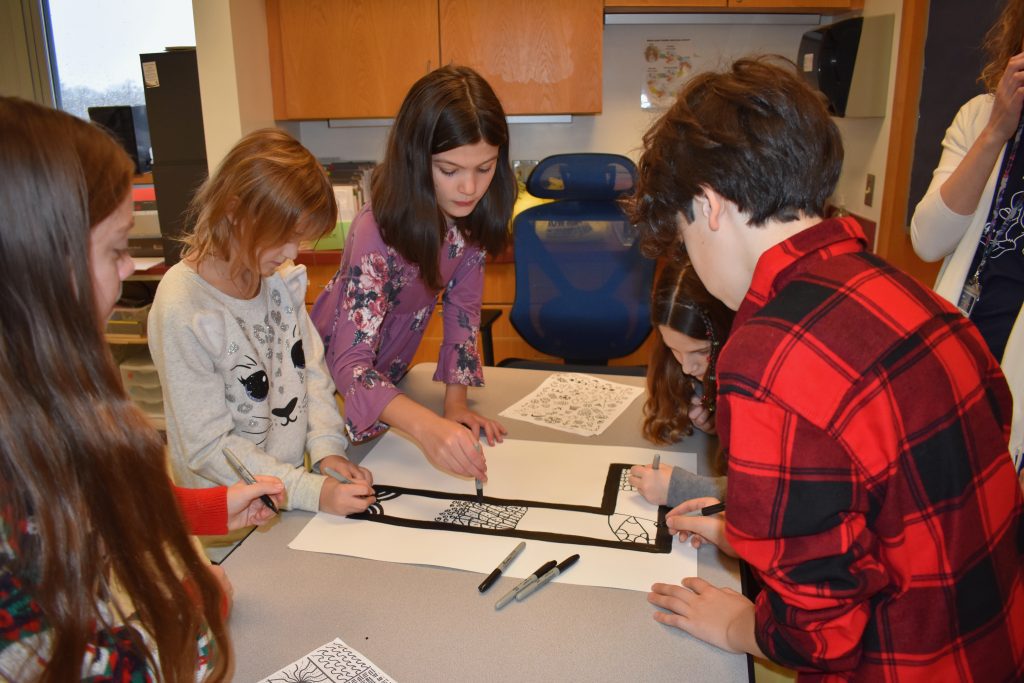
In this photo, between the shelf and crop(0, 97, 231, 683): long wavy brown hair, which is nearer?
crop(0, 97, 231, 683): long wavy brown hair

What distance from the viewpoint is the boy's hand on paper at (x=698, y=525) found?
102cm

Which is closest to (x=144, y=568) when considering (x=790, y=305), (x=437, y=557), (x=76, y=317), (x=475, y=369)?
(x=76, y=317)

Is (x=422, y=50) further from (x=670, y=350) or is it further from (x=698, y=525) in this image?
(x=698, y=525)

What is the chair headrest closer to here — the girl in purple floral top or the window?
the girl in purple floral top

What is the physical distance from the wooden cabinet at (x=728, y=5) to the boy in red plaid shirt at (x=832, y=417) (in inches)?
91.6

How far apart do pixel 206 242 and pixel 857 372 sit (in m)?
0.99

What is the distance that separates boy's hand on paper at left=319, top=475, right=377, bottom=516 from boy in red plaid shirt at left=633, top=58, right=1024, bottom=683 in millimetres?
578

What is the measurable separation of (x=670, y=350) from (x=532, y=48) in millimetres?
1843

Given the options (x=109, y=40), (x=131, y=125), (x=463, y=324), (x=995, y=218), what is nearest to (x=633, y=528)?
(x=463, y=324)

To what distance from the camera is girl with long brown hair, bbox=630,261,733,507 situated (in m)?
1.32

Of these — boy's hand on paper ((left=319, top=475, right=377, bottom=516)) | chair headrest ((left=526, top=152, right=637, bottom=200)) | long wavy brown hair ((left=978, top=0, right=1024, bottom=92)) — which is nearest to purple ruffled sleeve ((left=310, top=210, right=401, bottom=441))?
boy's hand on paper ((left=319, top=475, right=377, bottom=516))

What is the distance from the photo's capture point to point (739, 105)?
2.37ft

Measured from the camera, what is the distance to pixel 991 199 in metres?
1.33

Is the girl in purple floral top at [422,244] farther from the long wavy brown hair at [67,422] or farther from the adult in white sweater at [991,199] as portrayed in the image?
the adult in white sweater at [991,199]
